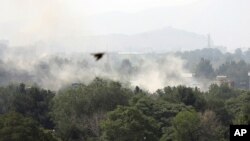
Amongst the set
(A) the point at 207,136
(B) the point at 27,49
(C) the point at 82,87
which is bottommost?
(A) the point at 207,136

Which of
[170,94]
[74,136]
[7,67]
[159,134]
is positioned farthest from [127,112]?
[7,67]

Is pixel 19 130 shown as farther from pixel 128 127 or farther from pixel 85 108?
pixel 85 108

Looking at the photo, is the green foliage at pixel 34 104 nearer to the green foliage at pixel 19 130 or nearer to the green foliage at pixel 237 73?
the green foliage at pixel 19 130

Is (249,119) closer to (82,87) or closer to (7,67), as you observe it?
(82,87)

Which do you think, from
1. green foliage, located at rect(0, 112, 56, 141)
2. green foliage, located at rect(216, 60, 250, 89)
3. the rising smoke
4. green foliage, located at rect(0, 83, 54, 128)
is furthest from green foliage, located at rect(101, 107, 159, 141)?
green foliage, located at rect(216, 60, 250, 89)

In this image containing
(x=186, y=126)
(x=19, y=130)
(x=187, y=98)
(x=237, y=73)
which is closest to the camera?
(x=19, y=130)

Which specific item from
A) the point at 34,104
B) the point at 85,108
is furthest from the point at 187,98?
the point at 34,104

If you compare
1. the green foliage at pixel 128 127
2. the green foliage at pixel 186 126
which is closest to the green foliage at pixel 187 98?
the green foliage at pixel 186 126
